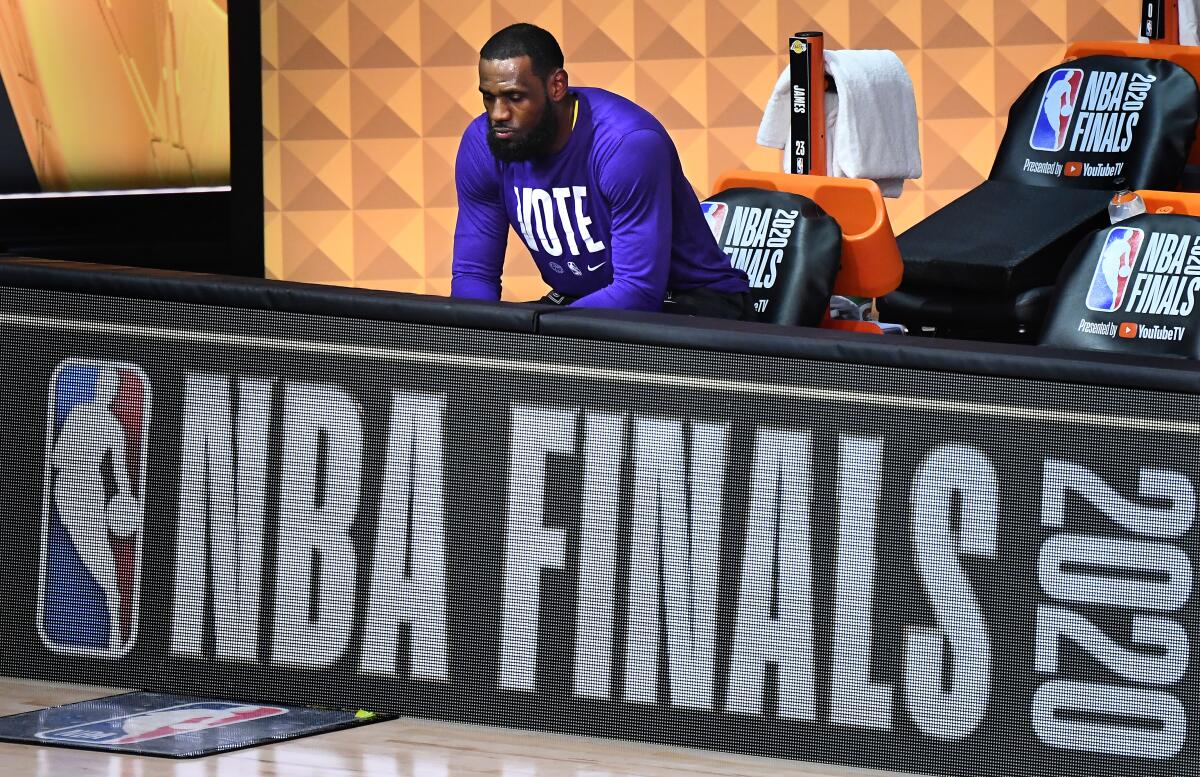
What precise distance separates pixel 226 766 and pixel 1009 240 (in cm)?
431

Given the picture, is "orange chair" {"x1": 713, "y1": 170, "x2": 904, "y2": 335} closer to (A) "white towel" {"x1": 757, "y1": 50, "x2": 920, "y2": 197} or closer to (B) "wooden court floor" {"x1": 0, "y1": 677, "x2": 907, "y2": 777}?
(A) "white towel" {"x1": 757, "y1": 50, "x2": 920, "y2": 197}

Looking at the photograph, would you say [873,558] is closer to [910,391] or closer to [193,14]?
[910,391]

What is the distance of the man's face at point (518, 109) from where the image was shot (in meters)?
4.34

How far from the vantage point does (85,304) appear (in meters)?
3.59

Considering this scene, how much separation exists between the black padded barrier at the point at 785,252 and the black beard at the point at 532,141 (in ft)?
2.88

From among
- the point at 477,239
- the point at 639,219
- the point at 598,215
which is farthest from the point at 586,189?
the point at 477,239

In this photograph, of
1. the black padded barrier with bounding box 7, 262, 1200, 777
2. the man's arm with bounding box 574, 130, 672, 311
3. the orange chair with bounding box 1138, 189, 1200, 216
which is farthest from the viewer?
the orange chair with bounding box 1138, 189, 1200, 216

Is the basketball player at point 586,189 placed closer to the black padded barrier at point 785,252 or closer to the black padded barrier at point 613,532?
the black padded barrier at point 785,252

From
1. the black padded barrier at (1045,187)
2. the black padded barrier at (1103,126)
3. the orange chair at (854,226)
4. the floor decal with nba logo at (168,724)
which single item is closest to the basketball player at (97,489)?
the floor decal with nba logo at (168,724)

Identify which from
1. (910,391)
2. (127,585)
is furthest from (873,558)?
(127,585)

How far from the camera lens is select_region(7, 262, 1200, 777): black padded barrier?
3.02 meters

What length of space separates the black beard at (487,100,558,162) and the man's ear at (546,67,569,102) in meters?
0.02


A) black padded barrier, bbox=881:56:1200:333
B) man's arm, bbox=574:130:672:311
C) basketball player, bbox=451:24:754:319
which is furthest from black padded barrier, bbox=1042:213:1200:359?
black padded barrier, bbox=881:56:1200:333

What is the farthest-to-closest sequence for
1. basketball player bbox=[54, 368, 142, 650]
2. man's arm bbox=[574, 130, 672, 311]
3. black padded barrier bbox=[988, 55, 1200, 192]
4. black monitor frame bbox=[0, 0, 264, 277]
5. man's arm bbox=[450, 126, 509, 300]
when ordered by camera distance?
black monitor frame bbox=[0, 0, 264, 277], black padded barrier bbox=[988, 55, 1200, 192], man's arm bbox=[450, 126, 509, 300], man's arm bbox=[574, 130, 672, 311], basketball player bbox=[54, 368, 142, 650]
